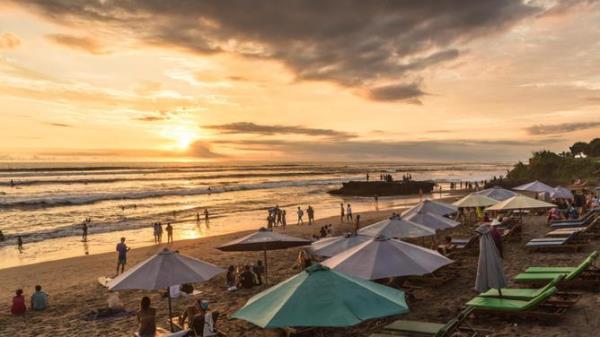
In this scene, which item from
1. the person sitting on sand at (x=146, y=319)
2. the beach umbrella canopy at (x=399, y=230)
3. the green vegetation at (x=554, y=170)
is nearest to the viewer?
the person sitting on sand at (x=146, y=319)

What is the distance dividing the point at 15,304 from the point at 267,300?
414 inches

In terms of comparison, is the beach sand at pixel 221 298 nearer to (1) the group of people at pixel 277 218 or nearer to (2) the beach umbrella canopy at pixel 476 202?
(2) the beach umbrella canopy at pixel 476 202

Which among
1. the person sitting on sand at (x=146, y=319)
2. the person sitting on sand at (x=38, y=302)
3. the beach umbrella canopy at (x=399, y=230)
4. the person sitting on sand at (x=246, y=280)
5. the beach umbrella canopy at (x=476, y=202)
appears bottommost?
the person sitting on sand at (x=38, y=302)

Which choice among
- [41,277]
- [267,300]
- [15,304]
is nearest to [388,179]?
[41,277]

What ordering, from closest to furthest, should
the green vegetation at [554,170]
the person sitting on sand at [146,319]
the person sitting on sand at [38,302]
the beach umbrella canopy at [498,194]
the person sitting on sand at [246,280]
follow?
the person sitting on sand at [146,319], the person sitting on sand at [38,302], the person sitting on sand at [246,280], the beach umbrella canopy at [498,194], the green vegetation at [554,170]

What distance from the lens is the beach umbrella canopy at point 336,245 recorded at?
11180 mm

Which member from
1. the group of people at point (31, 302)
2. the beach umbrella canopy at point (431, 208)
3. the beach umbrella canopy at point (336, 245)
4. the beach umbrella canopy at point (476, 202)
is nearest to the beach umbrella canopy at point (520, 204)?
the beach umbrella canopy at point (476, 202)

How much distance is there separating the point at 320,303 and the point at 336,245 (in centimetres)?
586

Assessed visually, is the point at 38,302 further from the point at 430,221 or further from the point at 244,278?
the point at 430,221

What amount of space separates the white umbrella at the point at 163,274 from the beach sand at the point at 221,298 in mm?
1751

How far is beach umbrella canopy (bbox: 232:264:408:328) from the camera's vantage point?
5.30m

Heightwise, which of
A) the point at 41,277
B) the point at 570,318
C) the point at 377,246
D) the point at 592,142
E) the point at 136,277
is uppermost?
the point at 592,142

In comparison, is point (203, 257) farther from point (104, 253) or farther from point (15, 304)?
point (15, 304)

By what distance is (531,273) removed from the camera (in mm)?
11148
